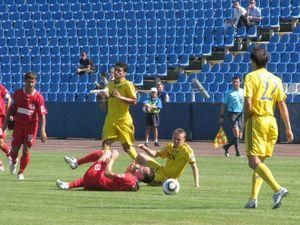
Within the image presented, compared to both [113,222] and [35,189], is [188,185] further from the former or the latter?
[113,222]

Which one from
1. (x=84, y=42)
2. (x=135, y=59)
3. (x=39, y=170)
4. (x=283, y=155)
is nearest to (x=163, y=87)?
(x=135, y=59)

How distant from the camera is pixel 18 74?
4256cm

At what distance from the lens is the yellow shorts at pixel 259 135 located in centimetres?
1316

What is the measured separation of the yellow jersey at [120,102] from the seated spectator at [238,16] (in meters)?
18.8

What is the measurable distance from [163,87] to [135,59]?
11.6 ft

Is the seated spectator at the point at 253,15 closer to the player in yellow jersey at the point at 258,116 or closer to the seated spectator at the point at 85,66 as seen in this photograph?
the seated spectator at the point at 85,66

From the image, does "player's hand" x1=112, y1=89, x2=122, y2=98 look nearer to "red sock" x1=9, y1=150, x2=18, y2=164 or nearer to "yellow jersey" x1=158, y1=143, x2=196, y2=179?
"yellow jersey" x1=158, y1=143, x2=196, y2=179

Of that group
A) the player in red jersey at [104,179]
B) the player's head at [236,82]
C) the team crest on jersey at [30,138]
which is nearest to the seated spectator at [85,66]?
the player's head at [236,82]

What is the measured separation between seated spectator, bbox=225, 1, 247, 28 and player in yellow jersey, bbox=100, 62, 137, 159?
18810mm

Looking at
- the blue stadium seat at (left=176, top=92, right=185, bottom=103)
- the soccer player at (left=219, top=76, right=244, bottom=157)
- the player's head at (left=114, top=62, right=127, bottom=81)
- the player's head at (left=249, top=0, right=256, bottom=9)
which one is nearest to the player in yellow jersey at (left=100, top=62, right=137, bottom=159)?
the player's head at (left=114, top=62, right=127, bottom=81)

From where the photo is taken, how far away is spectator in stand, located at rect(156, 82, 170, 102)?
35469 mm

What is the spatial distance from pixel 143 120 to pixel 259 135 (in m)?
23.5

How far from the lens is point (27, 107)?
1905cm

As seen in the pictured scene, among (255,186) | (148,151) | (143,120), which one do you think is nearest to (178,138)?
(148,151)
